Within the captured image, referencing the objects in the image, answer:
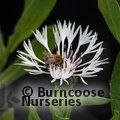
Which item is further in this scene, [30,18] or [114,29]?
[30,18]

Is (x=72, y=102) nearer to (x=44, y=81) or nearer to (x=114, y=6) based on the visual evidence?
(x=44, y=81)

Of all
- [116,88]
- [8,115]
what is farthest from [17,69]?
[116,88]

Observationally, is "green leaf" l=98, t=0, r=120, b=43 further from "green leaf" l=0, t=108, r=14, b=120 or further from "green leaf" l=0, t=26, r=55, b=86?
"green leaf" l=0, t=108, r=14, b=120

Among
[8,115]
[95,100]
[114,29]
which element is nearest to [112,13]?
[114,29]

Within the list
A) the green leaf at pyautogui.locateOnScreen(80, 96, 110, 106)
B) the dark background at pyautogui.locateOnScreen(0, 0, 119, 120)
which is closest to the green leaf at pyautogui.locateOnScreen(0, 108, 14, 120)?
A: the dark background at pyautogui.locateOnScreen(0, 0, 119, 120)

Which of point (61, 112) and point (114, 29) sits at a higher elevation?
point (114, 29)

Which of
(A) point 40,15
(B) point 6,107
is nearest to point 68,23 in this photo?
(A) point 40,15

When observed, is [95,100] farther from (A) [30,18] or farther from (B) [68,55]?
(A) [30,18]

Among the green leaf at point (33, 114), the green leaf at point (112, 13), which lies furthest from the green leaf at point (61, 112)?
the green leaf at point (112, 13)
